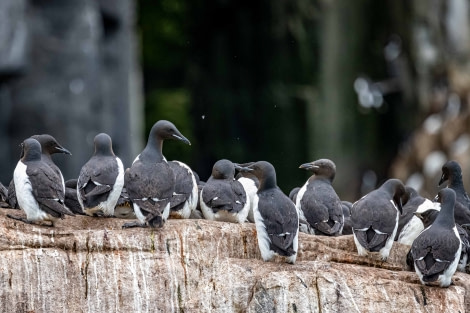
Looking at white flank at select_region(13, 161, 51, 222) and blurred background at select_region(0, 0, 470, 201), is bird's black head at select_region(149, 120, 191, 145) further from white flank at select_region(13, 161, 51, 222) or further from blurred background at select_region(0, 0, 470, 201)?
blurred background at select_region(0, 0, 470, 201)

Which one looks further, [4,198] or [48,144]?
[48,144]

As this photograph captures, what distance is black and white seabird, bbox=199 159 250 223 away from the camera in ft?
57.8

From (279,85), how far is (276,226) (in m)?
18.8

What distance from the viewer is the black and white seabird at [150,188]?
16484mm

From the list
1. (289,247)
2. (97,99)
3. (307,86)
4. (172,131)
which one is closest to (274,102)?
(307,86)

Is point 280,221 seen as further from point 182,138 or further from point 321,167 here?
point 321,167

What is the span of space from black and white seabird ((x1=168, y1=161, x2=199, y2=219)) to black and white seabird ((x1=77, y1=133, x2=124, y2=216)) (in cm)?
70

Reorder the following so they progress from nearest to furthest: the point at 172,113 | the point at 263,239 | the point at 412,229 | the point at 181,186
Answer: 1. the point at 263,239
2. the point at 181,186
3. the point at 412,229
4. the point at 172,113

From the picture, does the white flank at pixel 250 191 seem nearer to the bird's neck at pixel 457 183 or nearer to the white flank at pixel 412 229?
the white flank at pixel 412 229

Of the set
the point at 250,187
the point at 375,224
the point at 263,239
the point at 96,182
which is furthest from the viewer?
the point at 250,187

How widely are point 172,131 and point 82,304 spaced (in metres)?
3.30

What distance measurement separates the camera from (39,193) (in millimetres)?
16359

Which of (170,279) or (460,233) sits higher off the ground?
(460,233)

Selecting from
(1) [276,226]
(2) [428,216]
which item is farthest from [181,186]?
(2) [428,216]
